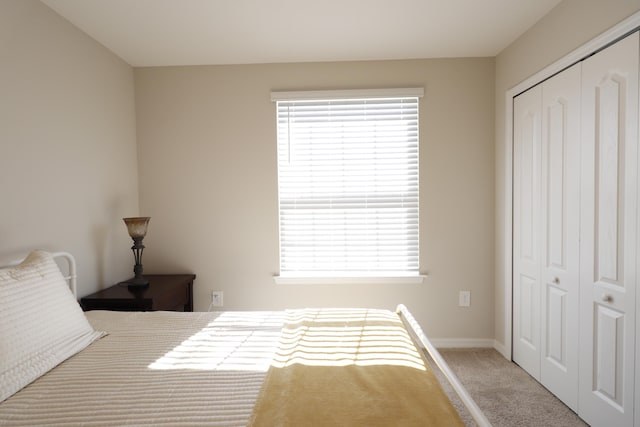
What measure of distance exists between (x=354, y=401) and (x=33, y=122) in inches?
87.8

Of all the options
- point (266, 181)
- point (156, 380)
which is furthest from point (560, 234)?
point (156, 380)

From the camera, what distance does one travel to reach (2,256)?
1.78 m

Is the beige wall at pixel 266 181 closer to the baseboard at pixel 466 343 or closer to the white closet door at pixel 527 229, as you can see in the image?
the baseboard at pixel 466 343

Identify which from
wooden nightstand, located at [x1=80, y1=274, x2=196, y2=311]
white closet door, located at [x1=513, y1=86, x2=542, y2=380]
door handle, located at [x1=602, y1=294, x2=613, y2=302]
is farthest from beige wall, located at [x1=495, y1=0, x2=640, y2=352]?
wooden nightstand, located at [x1=80, y1=274, x2=196, y2=311]

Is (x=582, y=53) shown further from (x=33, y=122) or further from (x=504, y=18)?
(x=33, y=122)

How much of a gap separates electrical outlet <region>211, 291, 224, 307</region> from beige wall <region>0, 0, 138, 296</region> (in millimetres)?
737

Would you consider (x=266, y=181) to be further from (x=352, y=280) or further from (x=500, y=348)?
(x=500, y=348)

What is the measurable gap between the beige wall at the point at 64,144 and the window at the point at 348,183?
129 centimetres

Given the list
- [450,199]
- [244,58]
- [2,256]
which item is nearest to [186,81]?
[244,58]

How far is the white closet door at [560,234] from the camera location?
2.06 m

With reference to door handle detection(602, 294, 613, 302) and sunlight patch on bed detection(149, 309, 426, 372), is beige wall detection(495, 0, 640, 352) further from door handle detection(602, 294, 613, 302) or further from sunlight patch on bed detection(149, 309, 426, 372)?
sunlight patch on bed detection(149, 309, 426, 372)

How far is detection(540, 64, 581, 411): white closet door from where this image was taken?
2.06 m

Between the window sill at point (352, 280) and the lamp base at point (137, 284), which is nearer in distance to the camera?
the lamp base at point (137, 284)

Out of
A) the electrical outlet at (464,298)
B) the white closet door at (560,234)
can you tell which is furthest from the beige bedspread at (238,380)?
the electrical outlet at (464,298)
